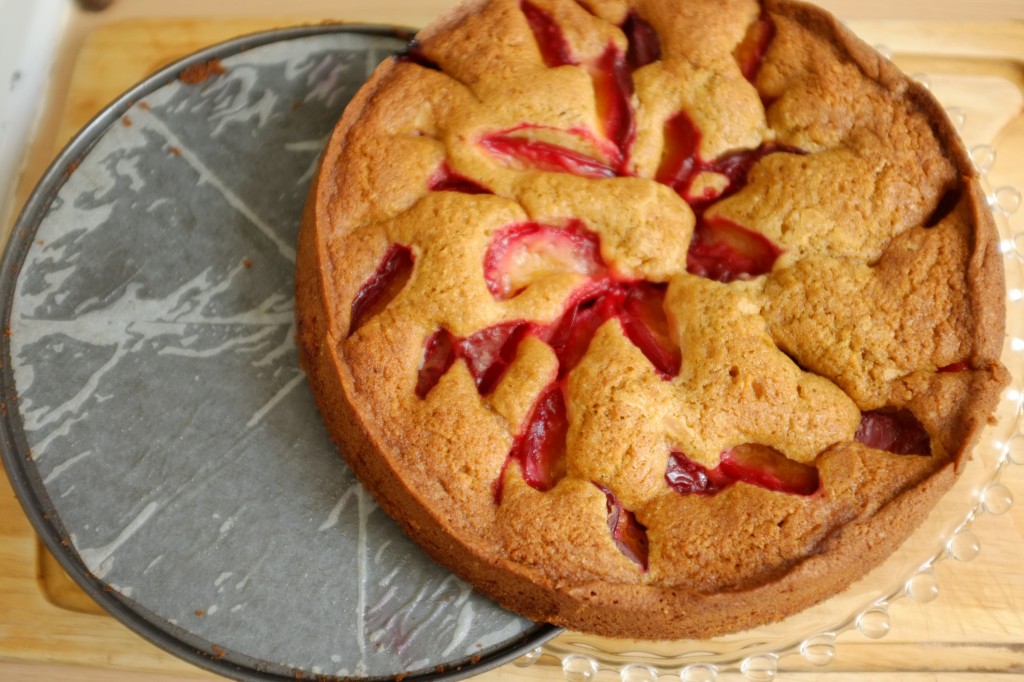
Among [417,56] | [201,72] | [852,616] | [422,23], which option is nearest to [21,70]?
[201,72]

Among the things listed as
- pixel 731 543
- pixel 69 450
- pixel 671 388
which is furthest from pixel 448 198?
pixel 69 450

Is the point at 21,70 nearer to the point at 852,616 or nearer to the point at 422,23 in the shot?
the point at 422,23

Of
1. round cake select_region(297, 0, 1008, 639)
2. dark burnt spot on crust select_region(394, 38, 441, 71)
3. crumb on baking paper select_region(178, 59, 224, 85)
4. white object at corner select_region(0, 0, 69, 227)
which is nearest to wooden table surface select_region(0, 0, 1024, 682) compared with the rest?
white object at corner select_region(0, 0, 69, 227)

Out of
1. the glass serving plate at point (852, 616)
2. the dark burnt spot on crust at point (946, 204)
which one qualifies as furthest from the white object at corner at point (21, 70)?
the dark burnt spot on crust at point (946, 204)

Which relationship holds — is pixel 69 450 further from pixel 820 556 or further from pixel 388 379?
pixel 820 556

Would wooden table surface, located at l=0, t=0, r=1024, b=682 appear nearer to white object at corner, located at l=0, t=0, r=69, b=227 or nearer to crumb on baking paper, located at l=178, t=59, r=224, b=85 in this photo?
white object at corner, located at l=0, t=0, r=69, b=227
